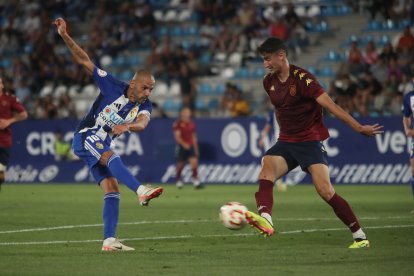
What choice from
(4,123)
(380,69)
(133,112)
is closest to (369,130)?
(133,112)

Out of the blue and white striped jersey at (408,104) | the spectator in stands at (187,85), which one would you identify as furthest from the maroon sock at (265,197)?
the spectator in stands at (187,85)

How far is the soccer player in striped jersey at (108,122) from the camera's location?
1194 cm

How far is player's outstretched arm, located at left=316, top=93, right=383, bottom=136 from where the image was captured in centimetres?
1105

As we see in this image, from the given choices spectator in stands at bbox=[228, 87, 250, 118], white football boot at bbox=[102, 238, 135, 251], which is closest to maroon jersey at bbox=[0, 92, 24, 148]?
white football boot at bbox=[102, 238, 135, 251]

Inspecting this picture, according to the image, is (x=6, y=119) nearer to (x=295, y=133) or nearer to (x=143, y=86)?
(x=143, y=86)

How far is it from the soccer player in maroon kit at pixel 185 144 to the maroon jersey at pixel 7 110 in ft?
28.4

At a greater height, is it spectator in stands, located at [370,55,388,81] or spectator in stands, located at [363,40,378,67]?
spectator in stands, located at [363,40,378,67]

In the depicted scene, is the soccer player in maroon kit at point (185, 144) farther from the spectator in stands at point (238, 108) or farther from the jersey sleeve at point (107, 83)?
the jersey sleeve at point (107, 83)

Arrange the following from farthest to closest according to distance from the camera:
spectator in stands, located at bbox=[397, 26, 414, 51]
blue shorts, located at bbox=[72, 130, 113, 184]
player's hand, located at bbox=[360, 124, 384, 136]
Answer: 1. spectator in stands, located at bbox=[397, 26, 414, 51]
2. blue shorts, located at bbox=[72, 130, 113, 184]
3. player's hand, located at bbox=[360, 124, 384, 136]

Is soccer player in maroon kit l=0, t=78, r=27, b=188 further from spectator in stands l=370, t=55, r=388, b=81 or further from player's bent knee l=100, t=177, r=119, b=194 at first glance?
spectator in stands l=370, t=55, r=388, b=81

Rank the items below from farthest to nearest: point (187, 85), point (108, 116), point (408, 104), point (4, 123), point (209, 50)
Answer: point (209, 50) → point (187, 85) → point (4, 123) → point (408, 104) → point (108, 116)

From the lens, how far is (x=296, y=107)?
12016 mm

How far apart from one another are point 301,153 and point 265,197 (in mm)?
678

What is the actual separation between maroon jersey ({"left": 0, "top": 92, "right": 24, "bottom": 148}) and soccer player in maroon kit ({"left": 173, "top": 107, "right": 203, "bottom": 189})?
8.65 metres
